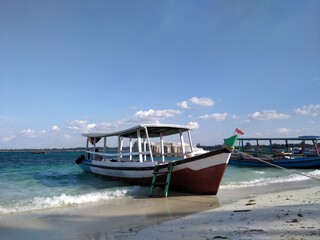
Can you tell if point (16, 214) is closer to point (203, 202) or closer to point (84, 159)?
point (203, 202)

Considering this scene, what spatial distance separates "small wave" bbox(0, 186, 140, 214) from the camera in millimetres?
9805

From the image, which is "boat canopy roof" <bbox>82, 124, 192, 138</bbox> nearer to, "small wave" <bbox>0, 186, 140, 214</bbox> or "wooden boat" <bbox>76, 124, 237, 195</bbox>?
"wooden boat" <bbox>76, 124, 237, 195</bbox>

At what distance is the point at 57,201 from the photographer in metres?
10.8

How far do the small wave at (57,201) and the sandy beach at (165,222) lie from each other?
2.19 ft

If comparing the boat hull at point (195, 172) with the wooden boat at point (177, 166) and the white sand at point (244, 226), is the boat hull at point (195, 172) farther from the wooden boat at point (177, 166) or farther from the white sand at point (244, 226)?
the white sand at point (244, 226)

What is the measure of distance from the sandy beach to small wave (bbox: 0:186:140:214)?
67 centimetres

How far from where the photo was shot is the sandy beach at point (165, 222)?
5395 millimetres

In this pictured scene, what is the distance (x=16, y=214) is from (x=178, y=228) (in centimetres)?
563

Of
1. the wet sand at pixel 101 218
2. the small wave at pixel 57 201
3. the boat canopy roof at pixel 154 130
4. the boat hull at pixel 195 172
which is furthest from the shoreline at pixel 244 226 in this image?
the boat canopy roof at pixel 154 130

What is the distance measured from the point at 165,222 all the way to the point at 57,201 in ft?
17.3

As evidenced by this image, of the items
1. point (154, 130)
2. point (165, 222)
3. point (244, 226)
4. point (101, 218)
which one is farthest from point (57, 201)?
point (244, 226)

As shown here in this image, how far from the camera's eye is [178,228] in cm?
633

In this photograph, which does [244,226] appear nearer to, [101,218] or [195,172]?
[101,218]

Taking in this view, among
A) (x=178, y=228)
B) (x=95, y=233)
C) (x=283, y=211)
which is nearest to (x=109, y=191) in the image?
(x=95, y=233)
